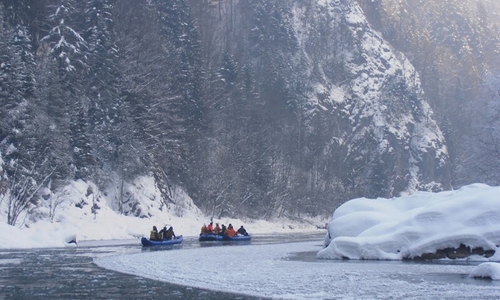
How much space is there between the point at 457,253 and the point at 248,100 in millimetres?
63841

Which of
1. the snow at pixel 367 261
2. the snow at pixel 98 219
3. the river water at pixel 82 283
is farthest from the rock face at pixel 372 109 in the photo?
the river water at pixel 82 283

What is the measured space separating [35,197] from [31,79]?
982cm

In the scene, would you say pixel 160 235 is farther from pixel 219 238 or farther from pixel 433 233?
pixel 433 233

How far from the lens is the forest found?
50.2m

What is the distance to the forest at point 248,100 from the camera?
50.2 meters

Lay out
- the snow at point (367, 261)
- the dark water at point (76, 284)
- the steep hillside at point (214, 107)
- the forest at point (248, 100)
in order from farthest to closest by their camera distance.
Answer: the forest at point (248, 100) < the steep hillside at point (214, 107) < the snow at point (367, 261) < the dark water at point (76, 284)

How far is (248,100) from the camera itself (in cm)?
8750

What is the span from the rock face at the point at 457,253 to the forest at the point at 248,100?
2470 cm

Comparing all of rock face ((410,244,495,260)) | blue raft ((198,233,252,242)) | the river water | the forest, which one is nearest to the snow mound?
the river water

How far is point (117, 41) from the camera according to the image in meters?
64.5

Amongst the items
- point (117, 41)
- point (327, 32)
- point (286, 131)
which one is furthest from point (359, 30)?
point (117, 41)

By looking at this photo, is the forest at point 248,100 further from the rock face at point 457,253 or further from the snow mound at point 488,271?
the snow mound at point 488,271

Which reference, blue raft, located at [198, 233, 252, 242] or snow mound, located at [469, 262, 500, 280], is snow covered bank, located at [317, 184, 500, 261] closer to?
snow mound, located at [469, 262, 500, 280]

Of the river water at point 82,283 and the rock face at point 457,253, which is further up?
the rock face at point 457,253
